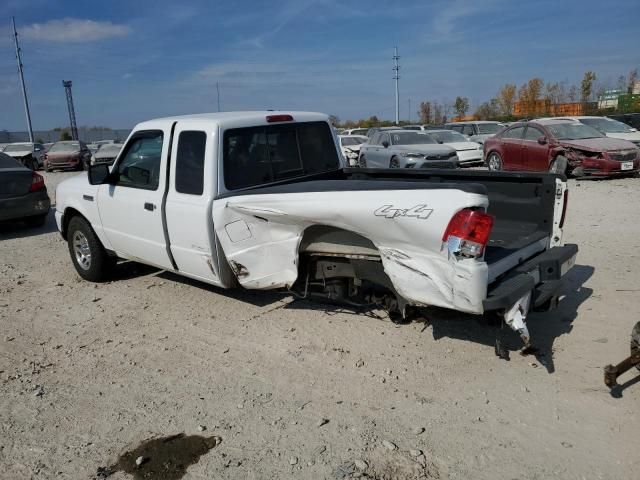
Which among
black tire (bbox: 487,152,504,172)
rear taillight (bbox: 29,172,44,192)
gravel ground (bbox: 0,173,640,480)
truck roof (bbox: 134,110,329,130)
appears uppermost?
truck roof (bbox: 134,110,329,130)

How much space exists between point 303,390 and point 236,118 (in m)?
2.50

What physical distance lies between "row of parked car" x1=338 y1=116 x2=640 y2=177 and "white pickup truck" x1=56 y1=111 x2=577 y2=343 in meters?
8.77

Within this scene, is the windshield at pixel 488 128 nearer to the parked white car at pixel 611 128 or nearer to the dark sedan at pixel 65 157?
the parked white car at pixel 611 128

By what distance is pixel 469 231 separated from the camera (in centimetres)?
318

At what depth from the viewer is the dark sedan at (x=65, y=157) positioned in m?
25.9

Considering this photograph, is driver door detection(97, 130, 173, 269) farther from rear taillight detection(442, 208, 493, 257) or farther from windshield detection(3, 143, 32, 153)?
windshield detection(3, 143, 32, 153)

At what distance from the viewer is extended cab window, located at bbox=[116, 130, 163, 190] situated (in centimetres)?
518

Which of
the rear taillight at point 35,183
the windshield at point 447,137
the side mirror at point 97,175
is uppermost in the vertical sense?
the side mirror at point 97,175

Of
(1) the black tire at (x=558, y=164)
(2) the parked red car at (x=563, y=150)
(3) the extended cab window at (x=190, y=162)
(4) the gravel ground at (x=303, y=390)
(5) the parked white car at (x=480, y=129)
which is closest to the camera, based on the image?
(4) the gravel ground at (x=303, y=390)

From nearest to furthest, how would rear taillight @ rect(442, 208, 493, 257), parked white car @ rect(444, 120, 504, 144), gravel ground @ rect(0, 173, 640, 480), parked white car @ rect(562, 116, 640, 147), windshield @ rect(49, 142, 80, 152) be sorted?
gravel ground @ rect(0, 173, 640, 480), rear taillight @ rect(442, 208, 493, 257), parked white car @ rect(562, 116, 640, 147), parked white car @ rect(444, 120, 504, 144), windshield @ rect(49, 142, 80, 152)

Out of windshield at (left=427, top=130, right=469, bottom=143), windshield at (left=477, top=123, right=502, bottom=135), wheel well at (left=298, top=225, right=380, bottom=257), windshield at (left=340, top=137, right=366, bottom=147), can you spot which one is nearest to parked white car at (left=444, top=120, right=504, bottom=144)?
windshield at (left=477, top=123, right=502, bottom=135)

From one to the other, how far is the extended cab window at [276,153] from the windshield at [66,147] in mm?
24338

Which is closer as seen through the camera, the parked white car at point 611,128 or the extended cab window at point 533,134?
the extended cab window at point 533,134

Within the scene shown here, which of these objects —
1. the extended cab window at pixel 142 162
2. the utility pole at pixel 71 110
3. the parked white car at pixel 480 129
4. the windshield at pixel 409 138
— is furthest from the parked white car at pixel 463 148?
the utility pole at pixel 71 110
